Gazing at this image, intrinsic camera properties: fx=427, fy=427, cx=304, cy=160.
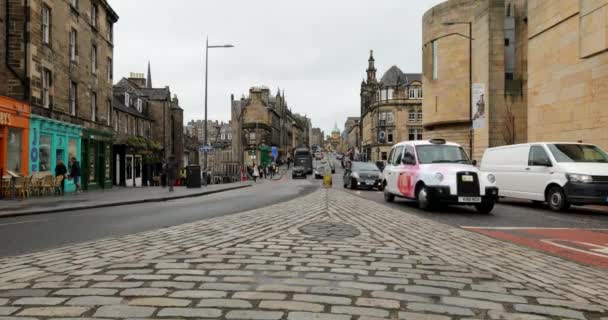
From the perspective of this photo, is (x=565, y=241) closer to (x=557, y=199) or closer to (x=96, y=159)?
(x=557, y=199)

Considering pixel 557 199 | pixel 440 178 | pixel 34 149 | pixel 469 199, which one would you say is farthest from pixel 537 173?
pixel 34 149

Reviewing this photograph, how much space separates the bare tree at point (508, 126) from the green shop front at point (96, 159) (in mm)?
28153

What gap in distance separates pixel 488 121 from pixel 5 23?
30.1 m

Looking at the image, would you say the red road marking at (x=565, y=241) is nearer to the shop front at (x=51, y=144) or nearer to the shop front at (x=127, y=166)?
the shop front at (x=51, y=144)

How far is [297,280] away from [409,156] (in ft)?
29.8

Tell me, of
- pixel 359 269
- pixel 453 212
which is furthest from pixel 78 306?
pixel 453 212

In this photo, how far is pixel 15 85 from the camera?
62.3 feet

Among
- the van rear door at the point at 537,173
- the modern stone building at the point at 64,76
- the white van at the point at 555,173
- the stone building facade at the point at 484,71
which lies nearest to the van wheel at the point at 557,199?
the white van at the point at 555,173

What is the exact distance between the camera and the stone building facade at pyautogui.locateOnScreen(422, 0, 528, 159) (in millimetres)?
31547

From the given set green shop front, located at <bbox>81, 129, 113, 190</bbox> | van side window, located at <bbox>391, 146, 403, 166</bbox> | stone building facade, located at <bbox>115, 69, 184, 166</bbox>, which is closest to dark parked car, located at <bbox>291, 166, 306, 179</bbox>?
stone building facade, located at <bbox>115, 69, 184, 166</bbox>

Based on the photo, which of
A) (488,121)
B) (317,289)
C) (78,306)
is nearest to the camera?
(78,306)

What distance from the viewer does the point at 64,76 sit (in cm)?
2267

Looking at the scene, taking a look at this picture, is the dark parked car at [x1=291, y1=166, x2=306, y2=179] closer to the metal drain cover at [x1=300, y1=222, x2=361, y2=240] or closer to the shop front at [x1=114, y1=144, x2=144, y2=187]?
the shop front at [x1=114, y1=144, x2=144, y2=187]

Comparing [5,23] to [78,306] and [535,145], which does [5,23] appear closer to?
[78,306]
